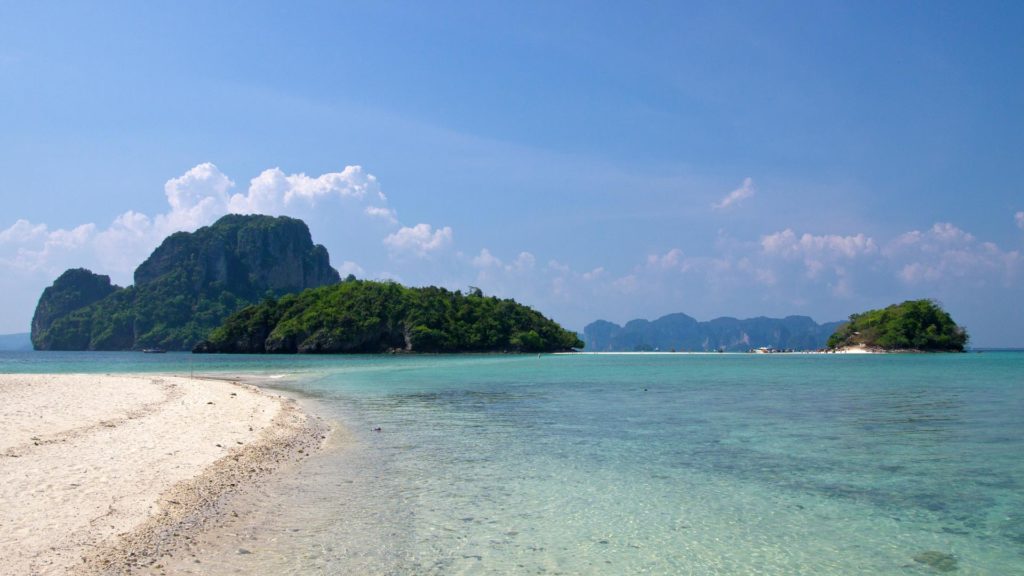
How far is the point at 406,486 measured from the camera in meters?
11.5

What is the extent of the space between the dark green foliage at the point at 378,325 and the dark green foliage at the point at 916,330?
2898 inches

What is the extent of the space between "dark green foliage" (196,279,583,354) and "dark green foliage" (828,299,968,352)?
73.6 meters

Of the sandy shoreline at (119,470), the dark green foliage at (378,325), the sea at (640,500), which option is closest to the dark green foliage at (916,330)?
the dark green foliage at (378,325)

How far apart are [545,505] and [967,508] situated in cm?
675

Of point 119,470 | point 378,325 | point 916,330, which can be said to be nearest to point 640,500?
point 119,470

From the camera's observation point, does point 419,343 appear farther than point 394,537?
Yes

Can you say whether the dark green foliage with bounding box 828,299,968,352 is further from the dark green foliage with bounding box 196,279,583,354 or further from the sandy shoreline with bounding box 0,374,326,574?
the sandy shoreline with bounding box 0,374,326,574

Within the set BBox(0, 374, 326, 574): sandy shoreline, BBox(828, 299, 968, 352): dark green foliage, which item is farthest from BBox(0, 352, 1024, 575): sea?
BBox(828, 299, 968, 352): dark green foliage

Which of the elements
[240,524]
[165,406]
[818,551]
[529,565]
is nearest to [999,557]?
[818,551]

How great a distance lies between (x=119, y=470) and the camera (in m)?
11.1

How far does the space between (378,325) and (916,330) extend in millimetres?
112538

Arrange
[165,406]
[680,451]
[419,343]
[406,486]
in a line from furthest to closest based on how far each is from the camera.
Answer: [419,343]
[165,406]
[680,451]
[406,486]

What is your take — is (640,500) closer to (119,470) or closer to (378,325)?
(119,470)

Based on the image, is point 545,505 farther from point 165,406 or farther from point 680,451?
point 165,406
